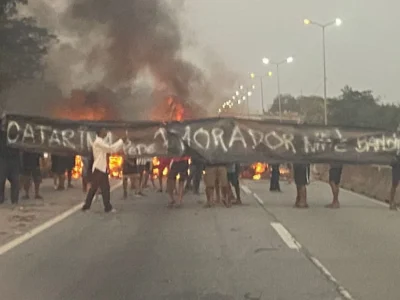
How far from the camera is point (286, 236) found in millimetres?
13844

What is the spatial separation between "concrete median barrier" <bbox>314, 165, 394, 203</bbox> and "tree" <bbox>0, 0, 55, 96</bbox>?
56.1 ft

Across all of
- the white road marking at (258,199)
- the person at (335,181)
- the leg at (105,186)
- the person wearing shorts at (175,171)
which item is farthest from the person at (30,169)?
the person at (335,181)

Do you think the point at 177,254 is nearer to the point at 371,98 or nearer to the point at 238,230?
the point at 238,230

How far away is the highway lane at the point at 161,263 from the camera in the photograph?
8.95 metres

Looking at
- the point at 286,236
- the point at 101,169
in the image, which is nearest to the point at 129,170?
the point at 101,169

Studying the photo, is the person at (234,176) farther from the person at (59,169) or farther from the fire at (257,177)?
the fire at (257,177)

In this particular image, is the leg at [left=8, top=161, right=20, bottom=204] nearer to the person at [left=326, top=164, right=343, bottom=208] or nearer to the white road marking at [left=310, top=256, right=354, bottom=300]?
the person at [left=326, top=164, right=343, bottom=208]

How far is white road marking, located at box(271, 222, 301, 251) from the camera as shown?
12.6 m

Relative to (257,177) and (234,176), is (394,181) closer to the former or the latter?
(234,176)

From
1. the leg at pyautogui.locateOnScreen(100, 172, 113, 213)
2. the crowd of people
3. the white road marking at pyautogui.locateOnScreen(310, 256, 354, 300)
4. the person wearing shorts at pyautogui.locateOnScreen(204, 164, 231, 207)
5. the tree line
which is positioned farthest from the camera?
the tree line

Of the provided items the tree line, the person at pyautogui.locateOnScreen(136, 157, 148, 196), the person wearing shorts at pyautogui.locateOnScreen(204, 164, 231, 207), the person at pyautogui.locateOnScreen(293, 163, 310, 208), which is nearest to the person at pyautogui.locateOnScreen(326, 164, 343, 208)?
the person at pyautogui.locateOnScreen(293, 163, 310, 208)

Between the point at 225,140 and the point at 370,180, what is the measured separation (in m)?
7.44

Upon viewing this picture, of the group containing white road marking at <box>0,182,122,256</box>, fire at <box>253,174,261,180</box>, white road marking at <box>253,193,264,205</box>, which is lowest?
fire at <box>253,174,261,180</box>

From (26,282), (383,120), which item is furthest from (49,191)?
(383,120)
